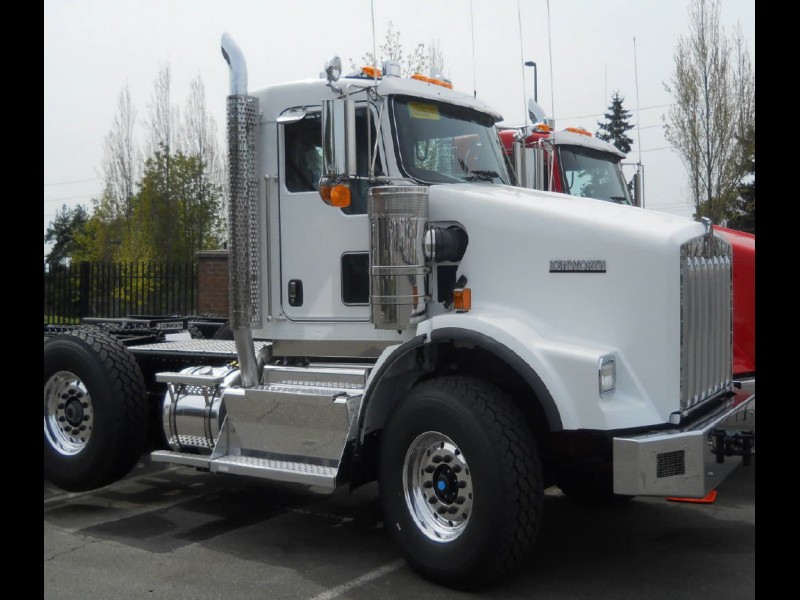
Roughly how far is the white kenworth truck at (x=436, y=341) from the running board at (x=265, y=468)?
0.02 m

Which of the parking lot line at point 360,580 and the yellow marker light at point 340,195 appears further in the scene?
the yellow marker light at point 340,195

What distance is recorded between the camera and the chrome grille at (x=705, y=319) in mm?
5152

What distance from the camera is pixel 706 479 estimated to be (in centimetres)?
477

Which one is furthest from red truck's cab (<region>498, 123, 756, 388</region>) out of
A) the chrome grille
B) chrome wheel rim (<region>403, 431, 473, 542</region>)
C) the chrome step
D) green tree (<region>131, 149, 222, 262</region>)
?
green tree (<region>131, 149, 222, 262</region>)

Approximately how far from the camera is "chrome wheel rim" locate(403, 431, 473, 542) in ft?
16.9

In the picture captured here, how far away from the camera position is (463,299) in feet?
18.1

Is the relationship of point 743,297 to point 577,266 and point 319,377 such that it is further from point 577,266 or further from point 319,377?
point 319,377

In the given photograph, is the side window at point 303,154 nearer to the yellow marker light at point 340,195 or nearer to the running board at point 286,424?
the yellow marker light at point 340,195

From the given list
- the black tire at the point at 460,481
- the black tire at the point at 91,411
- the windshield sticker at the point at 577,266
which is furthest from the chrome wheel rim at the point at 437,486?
the black tire at the point at 91,411

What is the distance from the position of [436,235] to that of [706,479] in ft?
6.79

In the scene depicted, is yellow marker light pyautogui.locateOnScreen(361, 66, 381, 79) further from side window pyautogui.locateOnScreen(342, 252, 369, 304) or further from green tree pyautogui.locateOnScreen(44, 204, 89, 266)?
green tree pyautogui.locateOnScreen(44, 204, 89, 266)

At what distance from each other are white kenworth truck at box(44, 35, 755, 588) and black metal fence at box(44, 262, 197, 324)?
1116cm

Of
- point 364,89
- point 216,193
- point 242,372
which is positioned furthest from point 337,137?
point 216,193
